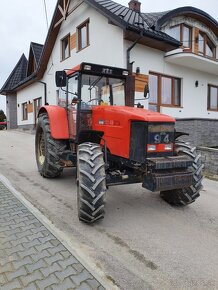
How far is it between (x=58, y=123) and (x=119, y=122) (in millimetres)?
1976

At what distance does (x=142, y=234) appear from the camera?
12.6ft

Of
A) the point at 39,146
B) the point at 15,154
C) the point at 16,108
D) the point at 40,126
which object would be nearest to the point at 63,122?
the point at 40,126

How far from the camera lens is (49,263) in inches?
114

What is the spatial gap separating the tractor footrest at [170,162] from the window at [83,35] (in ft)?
34.7

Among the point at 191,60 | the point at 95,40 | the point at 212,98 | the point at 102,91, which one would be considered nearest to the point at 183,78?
the point at 191,60

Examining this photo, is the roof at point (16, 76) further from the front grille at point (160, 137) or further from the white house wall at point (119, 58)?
the front grille at point (160, 137)

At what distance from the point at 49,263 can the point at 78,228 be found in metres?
1.02

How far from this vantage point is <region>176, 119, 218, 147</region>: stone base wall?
10.5 metres

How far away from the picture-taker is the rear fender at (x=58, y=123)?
5910mm

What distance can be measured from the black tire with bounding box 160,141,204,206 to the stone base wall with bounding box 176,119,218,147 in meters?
6.02

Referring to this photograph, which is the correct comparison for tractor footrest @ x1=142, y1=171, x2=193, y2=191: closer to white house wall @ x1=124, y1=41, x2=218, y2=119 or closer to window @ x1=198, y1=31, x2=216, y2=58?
white house wall @ x1=124, y1=41, x2=218, y2=119

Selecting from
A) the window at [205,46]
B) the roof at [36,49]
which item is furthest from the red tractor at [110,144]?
the roof at [36,49]

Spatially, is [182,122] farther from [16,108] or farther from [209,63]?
[16,108]

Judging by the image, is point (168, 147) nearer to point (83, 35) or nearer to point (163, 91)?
point (163, 91)
